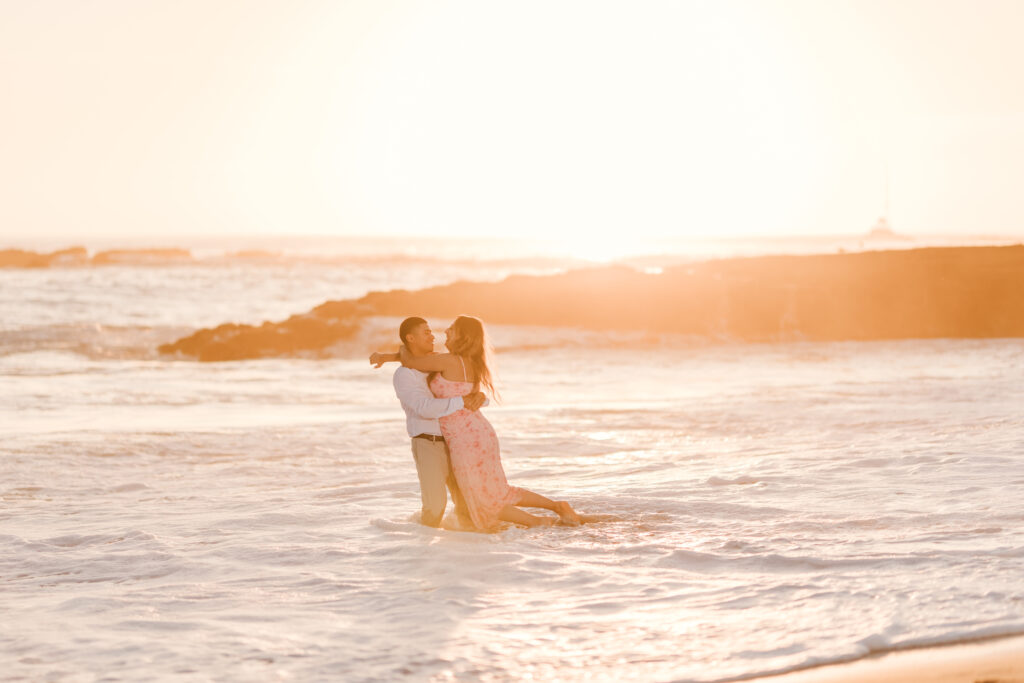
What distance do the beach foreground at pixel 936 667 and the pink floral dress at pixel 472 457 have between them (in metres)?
3.00

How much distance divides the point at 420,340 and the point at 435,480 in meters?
0.97

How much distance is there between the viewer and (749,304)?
2548cm

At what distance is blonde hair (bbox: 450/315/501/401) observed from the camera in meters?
7.30

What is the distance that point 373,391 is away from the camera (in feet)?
56.0

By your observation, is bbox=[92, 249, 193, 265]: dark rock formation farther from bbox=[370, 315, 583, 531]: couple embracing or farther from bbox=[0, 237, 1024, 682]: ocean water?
bbox=[370, 315, 583, 531]: couple embracing

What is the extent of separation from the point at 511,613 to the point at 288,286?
151 feet

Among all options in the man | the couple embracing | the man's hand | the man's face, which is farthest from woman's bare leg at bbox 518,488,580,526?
the man's face

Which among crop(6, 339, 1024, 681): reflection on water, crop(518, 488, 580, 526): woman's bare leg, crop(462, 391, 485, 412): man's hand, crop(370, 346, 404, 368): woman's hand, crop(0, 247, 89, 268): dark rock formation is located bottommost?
crop(6, 339, 1024, 681): reflection on water

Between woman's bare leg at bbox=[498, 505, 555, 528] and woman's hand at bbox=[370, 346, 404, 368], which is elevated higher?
woman's hand at bbox=[370, 346, 404, 368]

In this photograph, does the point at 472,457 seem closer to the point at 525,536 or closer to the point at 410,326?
the point at 525,536

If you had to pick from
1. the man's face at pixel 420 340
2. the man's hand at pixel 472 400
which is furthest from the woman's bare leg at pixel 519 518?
the man's face at pixel 420 340

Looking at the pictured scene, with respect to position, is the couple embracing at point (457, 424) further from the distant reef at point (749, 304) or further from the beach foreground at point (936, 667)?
the distant reef at point (749, 304)

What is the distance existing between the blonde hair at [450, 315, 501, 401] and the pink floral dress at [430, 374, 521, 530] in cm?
11

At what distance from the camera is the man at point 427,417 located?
724 centimetres
